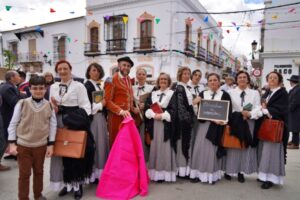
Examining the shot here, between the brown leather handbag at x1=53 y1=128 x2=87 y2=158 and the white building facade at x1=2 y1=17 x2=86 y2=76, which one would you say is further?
the white building facade at x1=2 y1=17 x2=86 y2=76

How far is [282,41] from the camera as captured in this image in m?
13.7

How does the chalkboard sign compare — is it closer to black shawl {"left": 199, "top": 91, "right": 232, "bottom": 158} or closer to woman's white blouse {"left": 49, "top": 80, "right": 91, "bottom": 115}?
black shawl {"left": 199, "top": 91, "right": 232, "bottom": 158}

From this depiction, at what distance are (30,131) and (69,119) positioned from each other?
469 mm

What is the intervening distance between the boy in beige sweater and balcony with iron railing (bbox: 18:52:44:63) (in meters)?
20.7

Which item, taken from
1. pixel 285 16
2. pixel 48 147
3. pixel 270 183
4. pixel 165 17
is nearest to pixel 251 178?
pixel 270 183

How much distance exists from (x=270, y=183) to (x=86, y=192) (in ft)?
8.92

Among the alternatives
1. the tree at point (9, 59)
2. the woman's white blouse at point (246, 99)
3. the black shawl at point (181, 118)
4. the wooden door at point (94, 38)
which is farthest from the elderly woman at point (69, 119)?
the tree at point (9, 59)

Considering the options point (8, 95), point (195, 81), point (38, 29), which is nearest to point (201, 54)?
point (38, 29)

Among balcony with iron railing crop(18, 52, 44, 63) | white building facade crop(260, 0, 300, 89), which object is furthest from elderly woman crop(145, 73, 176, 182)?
balcony with iron railing crop(18, 52, 44, 63)

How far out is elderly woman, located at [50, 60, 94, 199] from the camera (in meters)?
3.18

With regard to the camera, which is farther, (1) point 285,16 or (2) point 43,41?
(2) point 43,41

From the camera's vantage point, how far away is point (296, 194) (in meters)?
3.59

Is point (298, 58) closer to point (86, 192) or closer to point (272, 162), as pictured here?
point (272, 162)

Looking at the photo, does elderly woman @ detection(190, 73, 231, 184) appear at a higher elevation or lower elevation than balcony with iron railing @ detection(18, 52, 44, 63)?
lower
